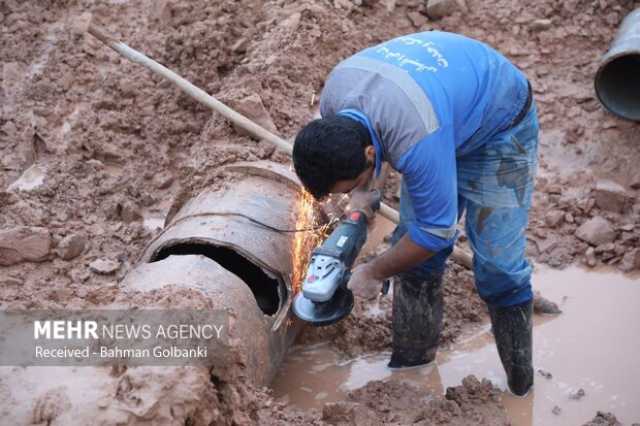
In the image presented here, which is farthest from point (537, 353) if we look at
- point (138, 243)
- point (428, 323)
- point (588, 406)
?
point (138, 243)

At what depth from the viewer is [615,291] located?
4.71m

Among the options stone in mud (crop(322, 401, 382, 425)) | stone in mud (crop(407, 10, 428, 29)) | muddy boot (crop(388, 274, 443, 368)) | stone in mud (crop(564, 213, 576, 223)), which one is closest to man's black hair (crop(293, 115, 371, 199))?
stone in mud (crop(322, 401, 382, 425))

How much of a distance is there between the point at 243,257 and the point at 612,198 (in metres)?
2.71

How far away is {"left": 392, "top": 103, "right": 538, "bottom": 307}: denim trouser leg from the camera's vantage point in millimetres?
3369

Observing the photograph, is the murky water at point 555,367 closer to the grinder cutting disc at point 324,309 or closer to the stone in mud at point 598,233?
the stone in mud at point 598,233

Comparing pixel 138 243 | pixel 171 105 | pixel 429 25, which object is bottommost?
pixel 138 243

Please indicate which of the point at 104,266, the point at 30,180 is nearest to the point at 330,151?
the point at 104,266

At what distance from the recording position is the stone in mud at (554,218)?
204 inches

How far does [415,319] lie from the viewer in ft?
13.1

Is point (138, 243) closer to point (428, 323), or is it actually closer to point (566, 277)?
point (428, 323)

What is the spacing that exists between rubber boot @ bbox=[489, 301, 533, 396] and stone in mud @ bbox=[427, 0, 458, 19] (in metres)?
3.37

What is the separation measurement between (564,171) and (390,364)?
7.51 feet

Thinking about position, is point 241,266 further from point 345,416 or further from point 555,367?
point 555,367

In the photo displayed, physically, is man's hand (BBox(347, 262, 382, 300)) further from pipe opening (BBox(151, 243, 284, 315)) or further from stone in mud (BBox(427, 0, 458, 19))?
stone in mud (BBox(427, 0, 458, 19))
